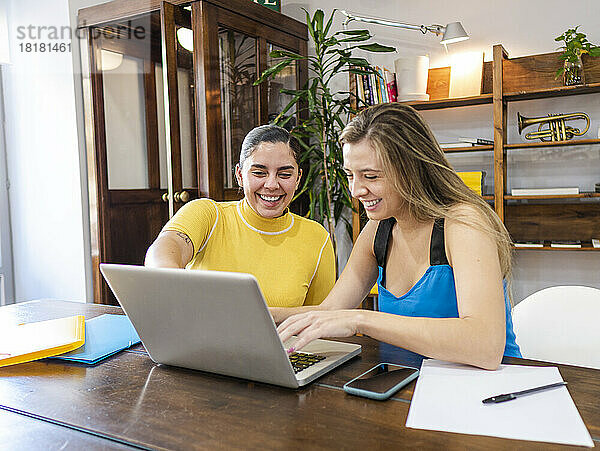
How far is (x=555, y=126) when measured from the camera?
10.1 feet

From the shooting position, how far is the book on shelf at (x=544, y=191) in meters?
3.04

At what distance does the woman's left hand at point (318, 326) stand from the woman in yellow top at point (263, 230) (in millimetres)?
716

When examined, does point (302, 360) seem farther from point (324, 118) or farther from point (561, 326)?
point (324, 118)

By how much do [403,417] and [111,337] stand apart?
0.83 m

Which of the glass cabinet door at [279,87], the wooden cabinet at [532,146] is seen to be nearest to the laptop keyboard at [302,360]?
the wooden cabinet at [532,146]

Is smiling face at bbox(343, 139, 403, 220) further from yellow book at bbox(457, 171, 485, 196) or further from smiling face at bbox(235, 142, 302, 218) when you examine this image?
yellow book at bbox(457, 171, 485, 196)

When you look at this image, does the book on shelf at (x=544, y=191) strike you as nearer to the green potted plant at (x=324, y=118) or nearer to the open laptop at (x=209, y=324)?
the green potted plant at (x=324, y=118)

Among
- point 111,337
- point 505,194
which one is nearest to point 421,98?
point 505,194

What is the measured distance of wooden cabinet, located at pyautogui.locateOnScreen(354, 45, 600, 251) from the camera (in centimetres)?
307

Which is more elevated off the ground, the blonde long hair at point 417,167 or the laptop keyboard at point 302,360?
the blonde long hair at point 417,167

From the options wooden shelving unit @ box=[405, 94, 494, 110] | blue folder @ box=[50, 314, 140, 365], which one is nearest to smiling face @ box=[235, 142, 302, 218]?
blue folder @ box=[50, 314, 140, 365]

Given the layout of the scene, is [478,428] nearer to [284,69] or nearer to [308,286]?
[308,286]

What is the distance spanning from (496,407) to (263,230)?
1.13 meters

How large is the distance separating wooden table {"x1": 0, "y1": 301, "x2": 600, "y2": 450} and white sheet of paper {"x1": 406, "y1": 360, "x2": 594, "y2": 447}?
2 centimetres
